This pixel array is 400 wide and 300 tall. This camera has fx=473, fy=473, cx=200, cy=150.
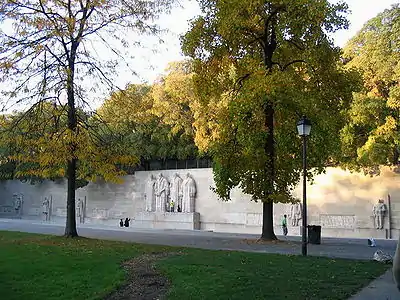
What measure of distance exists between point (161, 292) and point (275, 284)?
2.32 meters

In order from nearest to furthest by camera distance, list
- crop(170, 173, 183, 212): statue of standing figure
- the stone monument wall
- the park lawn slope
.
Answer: the park lawn slope → the stone monument wall → crop(170, 173, 183, 212): statue of standing figure

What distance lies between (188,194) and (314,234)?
18.9 m

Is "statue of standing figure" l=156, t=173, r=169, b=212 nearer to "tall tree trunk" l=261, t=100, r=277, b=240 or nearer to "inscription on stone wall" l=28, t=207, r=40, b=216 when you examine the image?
"inscription on stone wall" l=28, t=207, r=40, b=216

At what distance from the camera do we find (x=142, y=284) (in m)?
10.6

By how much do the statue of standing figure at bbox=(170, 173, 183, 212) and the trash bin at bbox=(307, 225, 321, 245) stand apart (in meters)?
19.7

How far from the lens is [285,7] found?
67.4 ft

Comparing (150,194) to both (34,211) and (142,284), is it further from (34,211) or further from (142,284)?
(142,284)

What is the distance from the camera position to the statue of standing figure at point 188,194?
38750 millimetres

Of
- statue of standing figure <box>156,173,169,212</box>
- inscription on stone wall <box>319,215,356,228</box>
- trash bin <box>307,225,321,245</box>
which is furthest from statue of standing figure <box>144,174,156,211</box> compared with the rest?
trash bin <box>307,225,321,245</box>

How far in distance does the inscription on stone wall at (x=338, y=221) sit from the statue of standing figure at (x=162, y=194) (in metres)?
13.8

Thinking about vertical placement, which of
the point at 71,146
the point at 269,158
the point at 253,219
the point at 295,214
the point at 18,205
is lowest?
the point at 253,219

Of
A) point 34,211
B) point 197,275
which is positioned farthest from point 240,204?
point 34,211

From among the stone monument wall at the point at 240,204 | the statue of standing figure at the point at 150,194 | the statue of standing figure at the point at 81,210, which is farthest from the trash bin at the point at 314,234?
the statue of standing figure at the point at 81,210

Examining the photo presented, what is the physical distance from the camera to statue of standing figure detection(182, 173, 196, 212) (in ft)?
127
